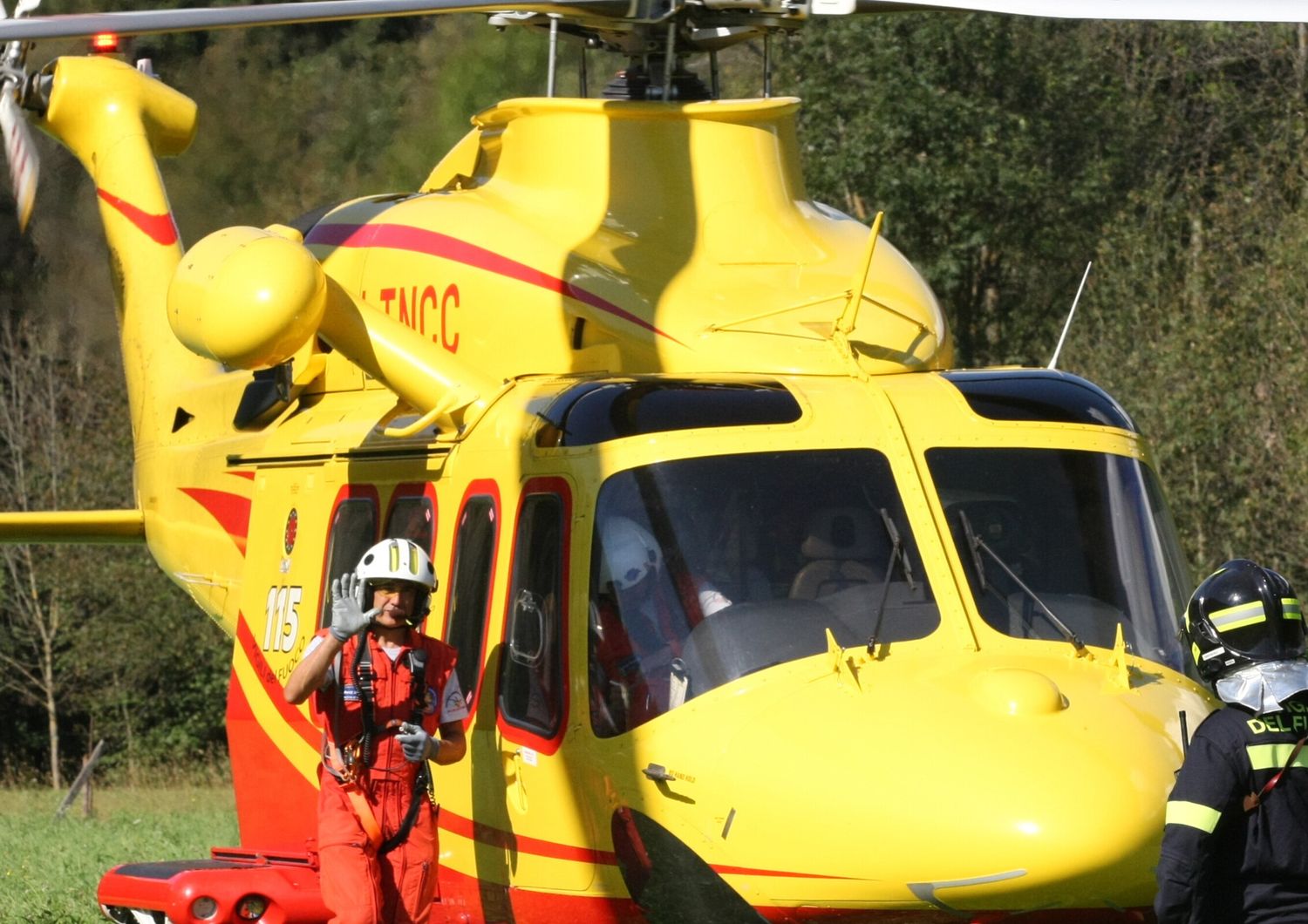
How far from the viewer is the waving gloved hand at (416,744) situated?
19.1ft

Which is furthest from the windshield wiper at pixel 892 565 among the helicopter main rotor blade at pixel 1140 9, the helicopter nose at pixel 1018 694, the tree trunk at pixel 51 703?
the tree trunk at pixel 51 703

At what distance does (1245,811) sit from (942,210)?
1704 centimetres

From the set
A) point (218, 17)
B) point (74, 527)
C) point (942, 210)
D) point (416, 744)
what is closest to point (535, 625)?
point (416, 744)

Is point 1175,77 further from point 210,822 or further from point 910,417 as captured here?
point 910,417

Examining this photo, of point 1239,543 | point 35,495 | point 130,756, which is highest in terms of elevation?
point 1239,543

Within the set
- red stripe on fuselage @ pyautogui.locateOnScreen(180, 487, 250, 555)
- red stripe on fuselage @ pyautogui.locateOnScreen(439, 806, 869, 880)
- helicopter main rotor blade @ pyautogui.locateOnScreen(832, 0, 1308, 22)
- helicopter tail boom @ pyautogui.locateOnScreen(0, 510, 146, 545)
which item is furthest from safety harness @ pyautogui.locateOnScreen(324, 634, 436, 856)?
helicopter tail boom @ pyautogui.locateOnScreen(0, 510, 146, 545)

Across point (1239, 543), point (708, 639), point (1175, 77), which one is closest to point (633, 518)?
point (708, 639)

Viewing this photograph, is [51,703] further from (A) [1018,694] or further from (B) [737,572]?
(A) [1018,694]

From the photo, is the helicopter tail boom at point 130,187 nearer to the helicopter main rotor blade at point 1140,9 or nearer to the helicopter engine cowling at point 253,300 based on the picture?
the helicopter engine cowling at point 253,300

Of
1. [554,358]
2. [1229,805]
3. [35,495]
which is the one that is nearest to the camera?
[1229,805]

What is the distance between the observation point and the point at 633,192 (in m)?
7.34

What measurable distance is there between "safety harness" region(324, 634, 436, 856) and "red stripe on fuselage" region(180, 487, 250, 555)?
88.3 inches

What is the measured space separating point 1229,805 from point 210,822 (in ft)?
31.2

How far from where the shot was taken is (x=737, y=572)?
5703 mm
